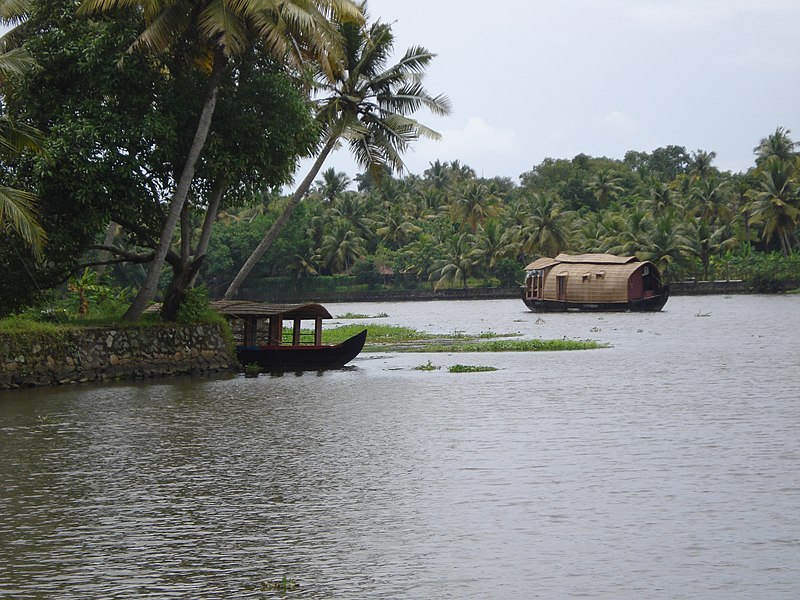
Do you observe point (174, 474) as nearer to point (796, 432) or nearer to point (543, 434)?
point (543, 434)

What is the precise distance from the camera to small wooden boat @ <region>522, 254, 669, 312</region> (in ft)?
240

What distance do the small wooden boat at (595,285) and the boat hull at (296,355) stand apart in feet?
144

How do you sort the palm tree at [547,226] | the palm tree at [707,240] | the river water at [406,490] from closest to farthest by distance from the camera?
the river water at [406,490]
the palm tree at [707,240]
the palm tree at [547,226]

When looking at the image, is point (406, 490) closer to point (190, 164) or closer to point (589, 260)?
point (190, 164)

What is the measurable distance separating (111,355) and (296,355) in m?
6.04

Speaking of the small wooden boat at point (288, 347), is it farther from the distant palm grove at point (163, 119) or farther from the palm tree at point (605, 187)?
the palm tree at point (605, 187)

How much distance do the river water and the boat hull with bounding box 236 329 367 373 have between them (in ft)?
15.6

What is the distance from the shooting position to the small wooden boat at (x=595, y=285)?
73.0m

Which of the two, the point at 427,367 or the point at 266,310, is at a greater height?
the point at 266,310

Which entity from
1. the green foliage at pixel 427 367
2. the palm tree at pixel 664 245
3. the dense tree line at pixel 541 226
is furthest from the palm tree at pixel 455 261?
the green foliage at pixel 427 367

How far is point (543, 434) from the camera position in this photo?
730 inches

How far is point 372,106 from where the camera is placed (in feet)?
129

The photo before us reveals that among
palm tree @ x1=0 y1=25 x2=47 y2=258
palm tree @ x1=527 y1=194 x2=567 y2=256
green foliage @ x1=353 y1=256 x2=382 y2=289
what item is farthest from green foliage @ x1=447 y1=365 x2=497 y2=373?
green foliage @ x1=353 y1=256 x2=382 y2=289

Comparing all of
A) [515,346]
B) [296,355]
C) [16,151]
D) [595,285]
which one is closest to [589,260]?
[595,285]
